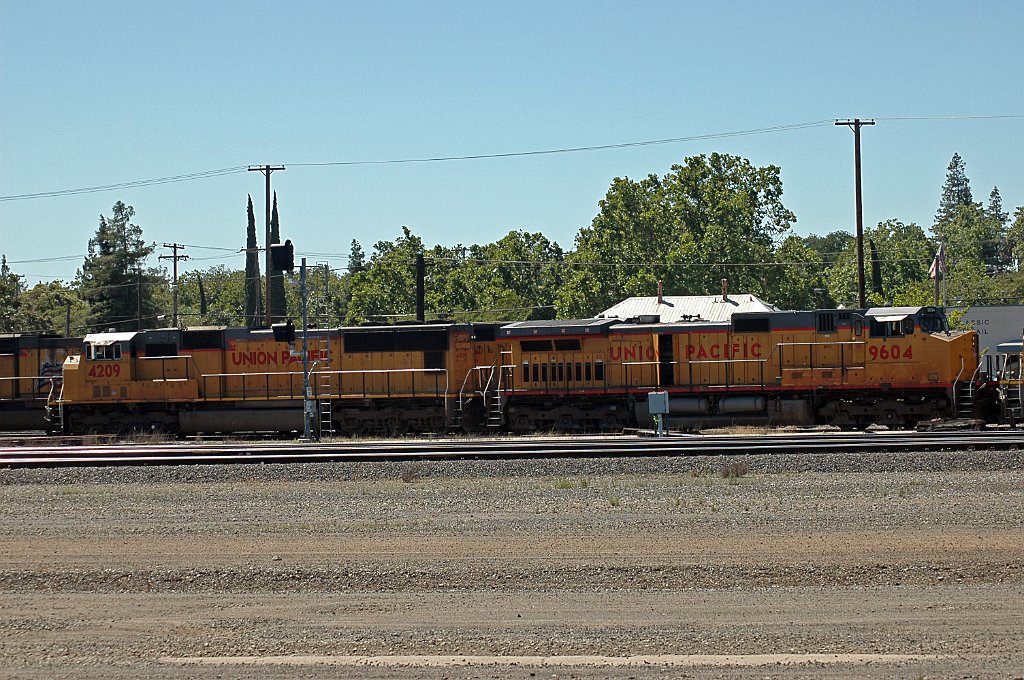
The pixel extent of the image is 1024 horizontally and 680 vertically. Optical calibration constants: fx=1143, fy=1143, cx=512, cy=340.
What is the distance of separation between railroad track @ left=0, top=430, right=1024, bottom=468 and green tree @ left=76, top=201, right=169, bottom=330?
68962 mm

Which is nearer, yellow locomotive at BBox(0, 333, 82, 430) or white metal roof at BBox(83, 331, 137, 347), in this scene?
white metal roof at BBox(83, 331, 137, 347)

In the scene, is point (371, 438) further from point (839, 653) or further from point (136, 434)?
point (839, 653)

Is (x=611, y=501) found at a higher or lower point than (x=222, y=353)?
lower

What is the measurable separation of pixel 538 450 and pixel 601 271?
167 ft

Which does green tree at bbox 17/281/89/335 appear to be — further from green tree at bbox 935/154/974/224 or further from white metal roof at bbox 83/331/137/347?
green tree at bbox 935/154/974/224

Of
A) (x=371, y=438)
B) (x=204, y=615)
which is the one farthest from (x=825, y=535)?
(x=371, y=438)

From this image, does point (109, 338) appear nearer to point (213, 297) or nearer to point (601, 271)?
point (601, 271)

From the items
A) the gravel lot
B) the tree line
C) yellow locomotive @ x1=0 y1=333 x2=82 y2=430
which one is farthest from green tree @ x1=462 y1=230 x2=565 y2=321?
the gravel lot

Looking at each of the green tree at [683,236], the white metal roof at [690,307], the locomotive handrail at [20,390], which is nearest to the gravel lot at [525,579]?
the locomotive handrail at [20,390]

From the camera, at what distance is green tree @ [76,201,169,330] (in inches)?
3617

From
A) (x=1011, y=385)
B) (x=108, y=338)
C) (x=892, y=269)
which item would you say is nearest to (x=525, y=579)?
(x=1011, y=385)

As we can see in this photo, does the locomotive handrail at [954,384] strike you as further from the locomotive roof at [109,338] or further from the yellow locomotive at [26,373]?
the yellow locomotive at [26,373]

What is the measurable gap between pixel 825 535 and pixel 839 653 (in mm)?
4759

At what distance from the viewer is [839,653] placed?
7910 millimetres
